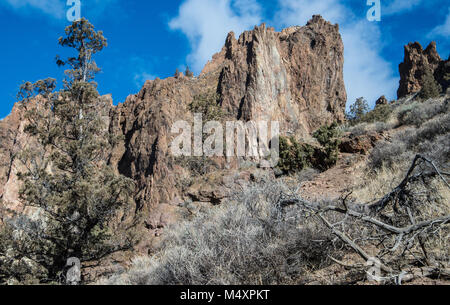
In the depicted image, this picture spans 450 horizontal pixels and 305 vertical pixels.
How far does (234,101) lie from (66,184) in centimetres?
2433

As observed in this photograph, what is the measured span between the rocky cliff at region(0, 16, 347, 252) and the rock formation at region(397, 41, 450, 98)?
22.1 m

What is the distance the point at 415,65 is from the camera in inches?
2151

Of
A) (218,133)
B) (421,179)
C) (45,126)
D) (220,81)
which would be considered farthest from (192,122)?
(421,179)

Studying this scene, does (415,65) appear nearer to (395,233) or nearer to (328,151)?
(328,151)

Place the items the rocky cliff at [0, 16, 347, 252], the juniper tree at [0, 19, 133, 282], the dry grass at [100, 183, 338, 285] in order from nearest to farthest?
the dry grass at [100, 183, 338, 285] < the juniper tree at [0, 19, 133, 282] < the rocky cliff at [0, 16, 347, 252]

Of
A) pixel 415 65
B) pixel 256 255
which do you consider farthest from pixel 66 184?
pixel 415 65

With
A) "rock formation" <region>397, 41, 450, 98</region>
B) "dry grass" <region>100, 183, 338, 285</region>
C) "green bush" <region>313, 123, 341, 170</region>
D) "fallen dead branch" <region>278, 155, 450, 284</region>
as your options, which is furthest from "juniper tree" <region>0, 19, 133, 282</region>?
"rock formation" <region>397, 41, 450, 98</region>

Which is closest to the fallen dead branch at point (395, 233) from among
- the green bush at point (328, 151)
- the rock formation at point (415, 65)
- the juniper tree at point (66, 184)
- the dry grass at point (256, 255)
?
the dry grass at point (256, 255)

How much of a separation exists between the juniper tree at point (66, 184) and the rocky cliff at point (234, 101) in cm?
859

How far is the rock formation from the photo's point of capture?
51.6 meters

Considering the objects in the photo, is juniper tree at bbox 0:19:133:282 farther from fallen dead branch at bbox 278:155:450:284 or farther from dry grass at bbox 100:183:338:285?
fallen dead branch at bbox 278:155:450:284

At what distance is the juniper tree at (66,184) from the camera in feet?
22.2

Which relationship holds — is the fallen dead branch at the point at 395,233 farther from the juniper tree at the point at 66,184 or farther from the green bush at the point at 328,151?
the green bush at the point at 328,151
